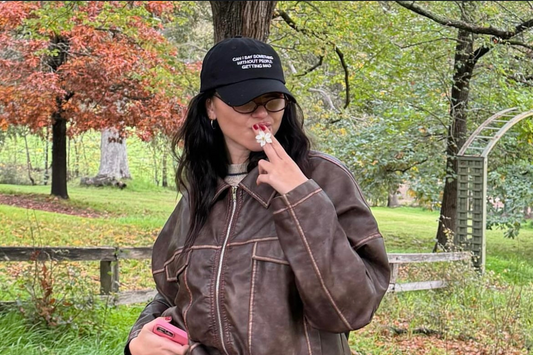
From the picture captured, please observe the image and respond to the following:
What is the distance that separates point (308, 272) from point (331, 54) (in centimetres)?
768

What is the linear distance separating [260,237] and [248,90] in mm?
346

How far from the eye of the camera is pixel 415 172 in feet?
38.7

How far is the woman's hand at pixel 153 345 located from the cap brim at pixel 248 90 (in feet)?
1.97

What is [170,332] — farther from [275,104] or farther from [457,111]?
[457,111]

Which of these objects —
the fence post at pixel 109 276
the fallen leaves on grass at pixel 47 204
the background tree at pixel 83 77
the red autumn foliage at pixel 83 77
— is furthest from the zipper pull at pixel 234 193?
the fallen leaves on grass at pixel 47 204

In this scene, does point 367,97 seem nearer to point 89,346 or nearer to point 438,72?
point 438,72

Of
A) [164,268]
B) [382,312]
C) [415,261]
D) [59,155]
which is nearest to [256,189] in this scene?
[164,268]

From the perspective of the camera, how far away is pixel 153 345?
4.98 ft

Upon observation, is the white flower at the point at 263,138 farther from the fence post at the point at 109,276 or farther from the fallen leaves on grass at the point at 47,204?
the fallen leaves on grass at the point at 47,204

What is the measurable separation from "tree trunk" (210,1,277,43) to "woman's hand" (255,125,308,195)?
11.2ft

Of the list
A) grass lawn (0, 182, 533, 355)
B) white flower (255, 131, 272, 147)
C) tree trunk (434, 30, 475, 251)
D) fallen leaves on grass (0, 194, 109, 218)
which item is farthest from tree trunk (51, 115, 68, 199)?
white flower (255, 131, 272, 147)

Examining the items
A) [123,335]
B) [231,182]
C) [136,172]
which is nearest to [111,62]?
[123,335]

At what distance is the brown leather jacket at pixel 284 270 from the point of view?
127 cm

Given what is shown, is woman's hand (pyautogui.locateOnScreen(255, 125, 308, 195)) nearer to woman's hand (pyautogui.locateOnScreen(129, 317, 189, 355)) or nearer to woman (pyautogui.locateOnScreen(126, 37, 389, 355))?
woman (pyautogui.locateOnScreen(126, 37, 389, 355))
